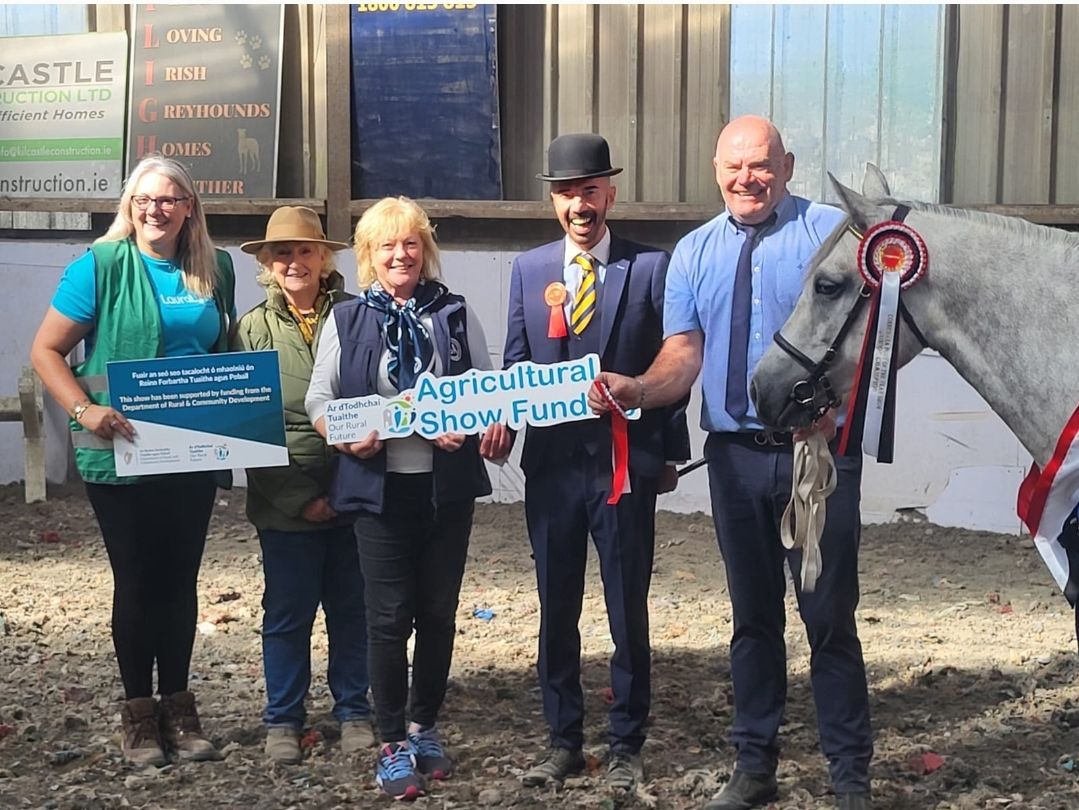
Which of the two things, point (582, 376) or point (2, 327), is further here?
point (2, 327)

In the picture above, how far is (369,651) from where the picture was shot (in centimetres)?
422

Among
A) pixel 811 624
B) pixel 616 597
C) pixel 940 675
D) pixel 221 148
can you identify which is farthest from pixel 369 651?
pixel 221 148

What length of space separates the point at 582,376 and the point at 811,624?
3.25 ft

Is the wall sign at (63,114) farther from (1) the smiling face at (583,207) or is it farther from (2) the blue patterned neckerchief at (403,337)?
(1) the smiling face at (583,207)

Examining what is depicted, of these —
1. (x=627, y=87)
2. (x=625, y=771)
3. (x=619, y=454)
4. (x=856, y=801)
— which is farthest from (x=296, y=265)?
(x=627, y=87)

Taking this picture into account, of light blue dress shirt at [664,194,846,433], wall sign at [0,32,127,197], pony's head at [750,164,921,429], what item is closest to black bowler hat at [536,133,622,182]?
light blue dress shirt at [664,194,846,433]

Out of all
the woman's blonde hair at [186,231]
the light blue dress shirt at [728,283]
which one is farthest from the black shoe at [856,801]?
the woman's blonde hair at [186,231]

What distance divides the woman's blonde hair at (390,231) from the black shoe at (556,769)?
161 cm

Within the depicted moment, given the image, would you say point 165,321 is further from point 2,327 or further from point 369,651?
point 2,327

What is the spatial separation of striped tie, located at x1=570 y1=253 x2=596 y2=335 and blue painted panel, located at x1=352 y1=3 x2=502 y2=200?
4392 mm

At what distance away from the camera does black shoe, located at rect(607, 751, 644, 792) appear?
165 inches

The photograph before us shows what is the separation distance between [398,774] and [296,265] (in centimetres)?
170

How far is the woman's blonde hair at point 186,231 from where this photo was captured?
170 inches

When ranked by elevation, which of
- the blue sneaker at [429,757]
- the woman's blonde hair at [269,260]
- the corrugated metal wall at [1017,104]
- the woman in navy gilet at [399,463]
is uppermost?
the corrugated metal wall at [1017,104]
